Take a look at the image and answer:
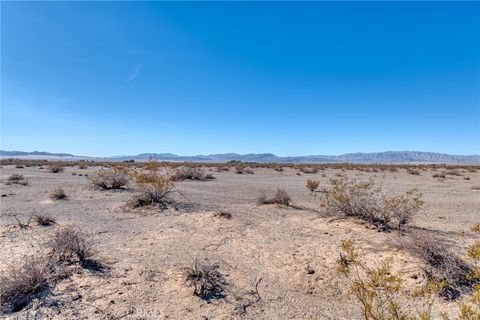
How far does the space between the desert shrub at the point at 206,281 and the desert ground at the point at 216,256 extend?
0.26ft

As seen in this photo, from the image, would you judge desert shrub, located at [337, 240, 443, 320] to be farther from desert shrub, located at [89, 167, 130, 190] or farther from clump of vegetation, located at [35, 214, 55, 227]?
desert shrub, located at [89, 167, 130, 190]

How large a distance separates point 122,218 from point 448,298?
28.0ft

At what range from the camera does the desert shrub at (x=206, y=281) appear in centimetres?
470

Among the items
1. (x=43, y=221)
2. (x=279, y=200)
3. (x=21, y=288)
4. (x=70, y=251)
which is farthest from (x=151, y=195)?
(x=21, y=288)

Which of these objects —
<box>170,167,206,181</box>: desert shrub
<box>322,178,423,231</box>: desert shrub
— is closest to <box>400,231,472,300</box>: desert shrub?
<box>322,178,423,231</box>: desert shrub

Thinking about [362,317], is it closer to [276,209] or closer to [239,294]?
[239,294]

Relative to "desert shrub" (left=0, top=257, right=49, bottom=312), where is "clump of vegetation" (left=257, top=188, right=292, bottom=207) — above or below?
above

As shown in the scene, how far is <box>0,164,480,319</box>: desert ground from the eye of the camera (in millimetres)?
4363

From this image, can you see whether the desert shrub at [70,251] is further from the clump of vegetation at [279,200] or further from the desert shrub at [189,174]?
the desert shrub at [189,174]

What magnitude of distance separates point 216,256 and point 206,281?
58.1 inches

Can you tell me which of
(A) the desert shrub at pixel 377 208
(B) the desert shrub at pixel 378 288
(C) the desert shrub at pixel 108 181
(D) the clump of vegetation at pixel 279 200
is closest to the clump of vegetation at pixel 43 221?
(C) the desert shrub at pixel 108 181

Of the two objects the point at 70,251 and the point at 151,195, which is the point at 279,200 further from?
the point at 70,251

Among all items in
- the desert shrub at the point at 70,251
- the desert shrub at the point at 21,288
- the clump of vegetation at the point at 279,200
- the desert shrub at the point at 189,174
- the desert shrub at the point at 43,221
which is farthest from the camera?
the desert shrub at the point at 189,174

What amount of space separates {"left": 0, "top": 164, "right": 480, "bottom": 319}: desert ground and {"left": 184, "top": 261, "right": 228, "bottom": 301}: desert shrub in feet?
0.26
